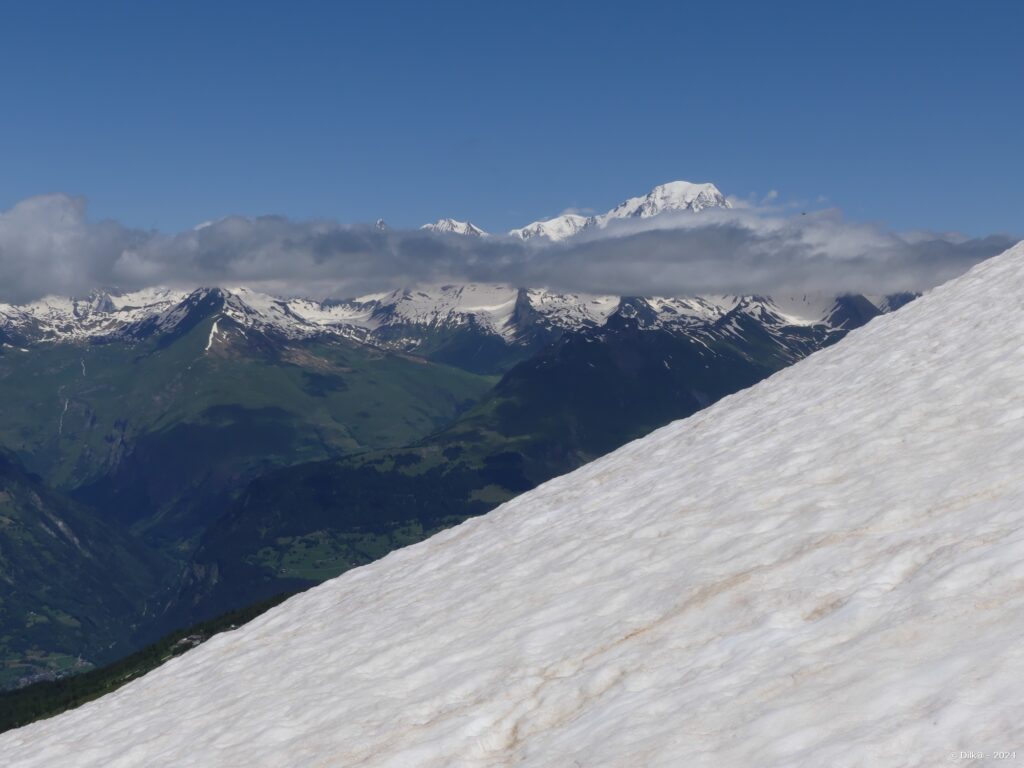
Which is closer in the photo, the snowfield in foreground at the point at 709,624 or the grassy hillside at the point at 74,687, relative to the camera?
the snowfield in foreground at the point at 709,624

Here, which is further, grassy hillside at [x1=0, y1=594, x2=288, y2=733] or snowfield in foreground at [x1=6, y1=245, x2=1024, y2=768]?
grassy hillside at [x1=0, y1=594, x2=288, y2=733]

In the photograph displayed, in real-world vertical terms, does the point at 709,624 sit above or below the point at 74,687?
above

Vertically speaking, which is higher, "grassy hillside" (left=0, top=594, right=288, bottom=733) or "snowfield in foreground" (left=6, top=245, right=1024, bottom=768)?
"snowfield in foreground" (left=6, top=245, right=1024, bottom=768)

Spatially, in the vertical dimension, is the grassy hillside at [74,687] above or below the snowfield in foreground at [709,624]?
below

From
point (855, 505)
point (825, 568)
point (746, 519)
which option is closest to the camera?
point (825, 568)

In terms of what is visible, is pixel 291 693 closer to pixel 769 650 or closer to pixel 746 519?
pixel 746 519

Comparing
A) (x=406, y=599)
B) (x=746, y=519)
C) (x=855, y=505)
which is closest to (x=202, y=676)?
(x=406, y=599)

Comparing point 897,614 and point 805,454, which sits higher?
point 805,454

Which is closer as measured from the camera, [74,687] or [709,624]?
[709,624]
